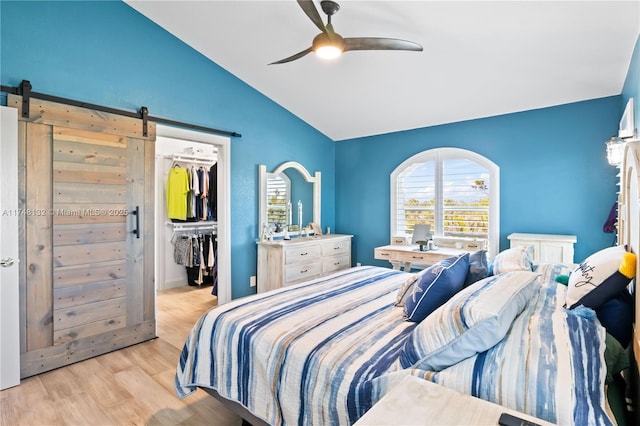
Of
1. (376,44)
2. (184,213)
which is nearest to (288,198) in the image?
(184,213)

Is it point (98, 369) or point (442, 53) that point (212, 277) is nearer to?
point (98, 369)

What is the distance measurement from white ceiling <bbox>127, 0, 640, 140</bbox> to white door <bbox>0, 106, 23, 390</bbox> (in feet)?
5.42

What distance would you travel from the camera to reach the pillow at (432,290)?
5.84 ft

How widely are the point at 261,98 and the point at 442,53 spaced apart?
7.68 feet

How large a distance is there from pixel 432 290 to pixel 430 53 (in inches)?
92.5

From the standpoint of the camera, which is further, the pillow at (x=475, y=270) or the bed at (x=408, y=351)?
the pillow at (x=475, y=270)

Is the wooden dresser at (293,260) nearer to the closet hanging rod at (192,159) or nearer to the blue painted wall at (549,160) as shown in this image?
the blue painted wall at (549,160)

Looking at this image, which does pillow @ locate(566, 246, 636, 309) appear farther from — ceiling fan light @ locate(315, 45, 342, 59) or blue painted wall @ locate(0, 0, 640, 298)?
ceiling fan light @ locate(315, 45, 342, 59)

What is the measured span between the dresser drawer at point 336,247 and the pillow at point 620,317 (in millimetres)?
3484

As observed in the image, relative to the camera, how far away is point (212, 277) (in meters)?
5.52

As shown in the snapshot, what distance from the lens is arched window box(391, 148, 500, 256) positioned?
420 centimetres

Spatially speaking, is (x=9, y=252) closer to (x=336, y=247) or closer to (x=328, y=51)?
(x=328, y=51)

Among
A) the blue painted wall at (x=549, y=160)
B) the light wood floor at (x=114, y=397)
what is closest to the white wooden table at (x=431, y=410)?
the light wood floor at (x=114, y=397)

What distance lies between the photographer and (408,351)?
4.51 feet
